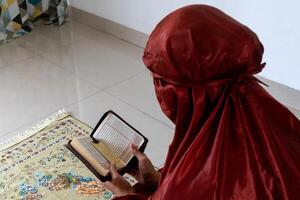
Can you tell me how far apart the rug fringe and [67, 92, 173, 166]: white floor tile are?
72mm

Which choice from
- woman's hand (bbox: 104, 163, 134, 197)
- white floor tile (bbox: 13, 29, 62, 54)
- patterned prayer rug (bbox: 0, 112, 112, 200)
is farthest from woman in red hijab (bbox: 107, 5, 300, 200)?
white floor tile (bbox: 13, 29, 62, 54)

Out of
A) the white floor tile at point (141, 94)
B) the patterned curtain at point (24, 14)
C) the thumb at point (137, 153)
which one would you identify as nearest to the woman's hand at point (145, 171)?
the thumb at point (137, 153)

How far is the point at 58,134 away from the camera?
2.05 m

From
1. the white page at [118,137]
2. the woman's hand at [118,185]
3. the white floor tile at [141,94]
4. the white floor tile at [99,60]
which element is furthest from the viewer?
the white floor tile at [99,60]

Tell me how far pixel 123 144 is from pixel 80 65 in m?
1.47

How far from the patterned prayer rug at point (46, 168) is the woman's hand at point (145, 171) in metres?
0.44

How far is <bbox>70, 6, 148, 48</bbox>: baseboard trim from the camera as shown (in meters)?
2.94

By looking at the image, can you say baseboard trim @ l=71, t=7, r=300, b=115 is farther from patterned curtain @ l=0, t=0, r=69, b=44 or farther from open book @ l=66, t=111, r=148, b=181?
open book @ l=66, t=111, r=148, b=181

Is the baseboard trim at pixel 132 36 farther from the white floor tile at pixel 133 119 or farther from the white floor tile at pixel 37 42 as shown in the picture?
the white floor tile at pixel 133 119

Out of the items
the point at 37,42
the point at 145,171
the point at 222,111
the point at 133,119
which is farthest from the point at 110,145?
the point at 37,42

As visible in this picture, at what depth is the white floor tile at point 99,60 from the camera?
2.57 m

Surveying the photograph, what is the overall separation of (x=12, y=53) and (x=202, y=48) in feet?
7.57

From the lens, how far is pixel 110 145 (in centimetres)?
135

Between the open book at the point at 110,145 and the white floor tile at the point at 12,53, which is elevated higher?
the open book at the point at 110,145
